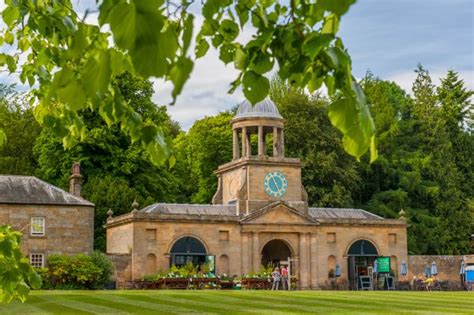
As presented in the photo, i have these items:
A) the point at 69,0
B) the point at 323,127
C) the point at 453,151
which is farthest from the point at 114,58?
the point at 453,151

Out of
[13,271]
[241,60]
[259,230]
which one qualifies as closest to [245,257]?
[259,230]

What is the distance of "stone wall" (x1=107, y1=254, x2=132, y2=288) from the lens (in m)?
40.3

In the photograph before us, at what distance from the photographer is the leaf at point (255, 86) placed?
3.18 metres

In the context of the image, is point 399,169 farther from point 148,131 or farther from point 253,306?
point 148,131

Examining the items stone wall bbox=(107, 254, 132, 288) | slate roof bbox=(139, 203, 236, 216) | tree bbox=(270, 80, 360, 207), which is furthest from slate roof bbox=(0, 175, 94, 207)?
tree bbox=(270, 80, 360, 207)

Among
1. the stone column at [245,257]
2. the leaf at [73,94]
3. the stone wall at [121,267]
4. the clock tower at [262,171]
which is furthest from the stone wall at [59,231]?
the leaf at [73,94]

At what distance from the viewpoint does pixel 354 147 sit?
289 centimetres

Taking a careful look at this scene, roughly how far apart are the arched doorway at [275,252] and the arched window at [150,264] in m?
8.00

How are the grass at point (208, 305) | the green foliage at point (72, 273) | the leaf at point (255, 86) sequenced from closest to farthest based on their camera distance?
the leaf at point (255, 86), the grass at point (208, 305), the green foliage at point (72, 273)

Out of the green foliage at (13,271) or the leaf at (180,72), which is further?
the green foliage at (13,271)

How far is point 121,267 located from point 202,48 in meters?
37.8

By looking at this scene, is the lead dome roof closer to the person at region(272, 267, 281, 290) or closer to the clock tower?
the clock tower

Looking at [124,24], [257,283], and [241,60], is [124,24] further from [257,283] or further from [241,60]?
[257,283]

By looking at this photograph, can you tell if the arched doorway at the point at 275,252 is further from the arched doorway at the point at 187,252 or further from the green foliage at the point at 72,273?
the green foliage at the point at 72,273
